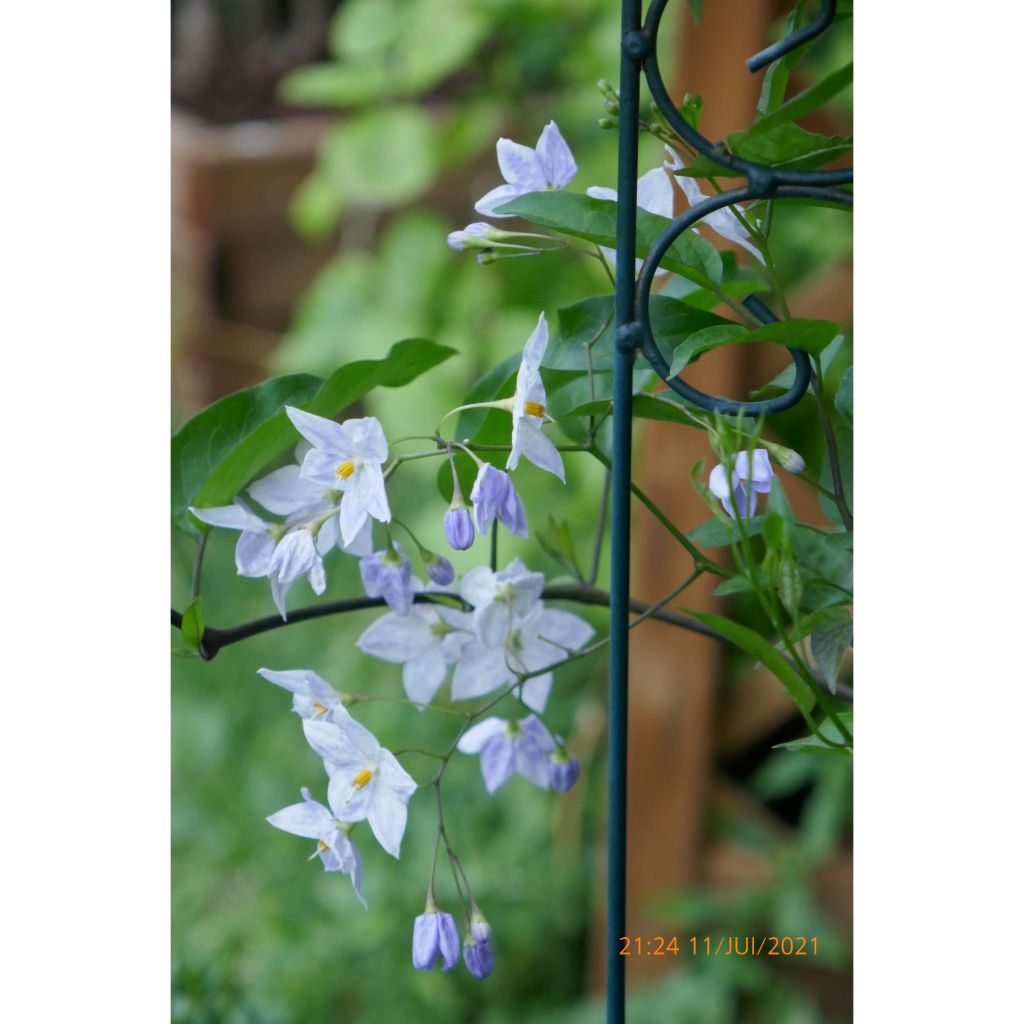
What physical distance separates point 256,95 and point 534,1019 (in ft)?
6.40

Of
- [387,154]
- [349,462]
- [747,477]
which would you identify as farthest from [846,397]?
[387,154]

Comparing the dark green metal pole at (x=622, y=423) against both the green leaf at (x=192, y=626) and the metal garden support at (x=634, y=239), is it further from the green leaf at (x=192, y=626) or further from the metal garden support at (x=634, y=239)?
the green leaf at (x=192, y=626)

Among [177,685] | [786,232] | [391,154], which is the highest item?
[391,154]

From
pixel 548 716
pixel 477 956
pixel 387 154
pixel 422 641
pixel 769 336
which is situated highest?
pixel 387 154

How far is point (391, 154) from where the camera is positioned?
1517 mm

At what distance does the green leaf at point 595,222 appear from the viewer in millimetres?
374

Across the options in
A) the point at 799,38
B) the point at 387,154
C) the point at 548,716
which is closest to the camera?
the point at 799,38

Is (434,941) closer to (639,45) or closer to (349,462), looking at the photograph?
(349,462)

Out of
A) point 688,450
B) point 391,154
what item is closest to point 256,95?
point 391,154

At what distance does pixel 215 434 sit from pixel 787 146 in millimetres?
232

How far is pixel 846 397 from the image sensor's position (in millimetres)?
413

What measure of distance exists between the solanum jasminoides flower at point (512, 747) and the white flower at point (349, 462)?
0.13 meters

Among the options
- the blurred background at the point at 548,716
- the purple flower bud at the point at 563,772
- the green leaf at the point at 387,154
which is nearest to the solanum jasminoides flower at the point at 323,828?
the purple flower bud at the point at 563,772

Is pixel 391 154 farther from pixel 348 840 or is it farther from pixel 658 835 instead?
pixel 348 840
